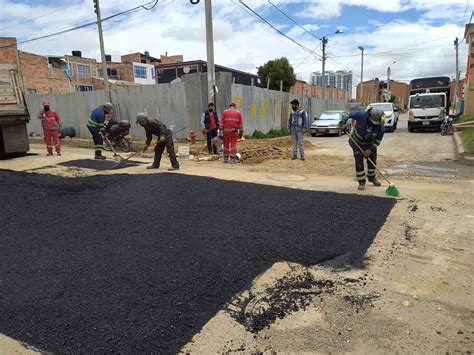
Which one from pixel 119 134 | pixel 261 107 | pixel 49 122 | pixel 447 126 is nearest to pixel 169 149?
pixel 119 134

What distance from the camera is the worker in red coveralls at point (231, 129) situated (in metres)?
9.31

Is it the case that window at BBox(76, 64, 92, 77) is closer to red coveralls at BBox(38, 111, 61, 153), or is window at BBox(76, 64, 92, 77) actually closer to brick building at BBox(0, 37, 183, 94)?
brick building at BBox(0, 37, 183, 94)

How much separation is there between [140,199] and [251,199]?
1720 millimetres

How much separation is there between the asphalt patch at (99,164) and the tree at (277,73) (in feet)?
108

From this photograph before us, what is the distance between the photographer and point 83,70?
150ft

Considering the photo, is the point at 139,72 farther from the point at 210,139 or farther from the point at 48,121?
the point at 210,139

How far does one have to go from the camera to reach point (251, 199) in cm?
566

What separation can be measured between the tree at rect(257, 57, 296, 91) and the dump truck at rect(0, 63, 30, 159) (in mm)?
32776

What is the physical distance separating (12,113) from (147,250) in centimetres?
877

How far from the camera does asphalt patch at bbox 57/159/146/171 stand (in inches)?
361

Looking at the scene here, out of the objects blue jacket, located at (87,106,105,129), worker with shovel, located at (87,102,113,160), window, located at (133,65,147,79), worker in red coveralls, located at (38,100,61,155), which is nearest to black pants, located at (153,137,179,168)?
worker with shovel, located at (87,102,113,160)

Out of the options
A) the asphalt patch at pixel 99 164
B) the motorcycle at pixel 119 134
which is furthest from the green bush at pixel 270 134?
the asphalt patch at pixel 99 164

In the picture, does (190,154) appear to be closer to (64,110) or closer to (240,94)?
(240,94)

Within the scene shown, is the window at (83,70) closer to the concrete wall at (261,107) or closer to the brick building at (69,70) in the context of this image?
the brick building at (69,70)
